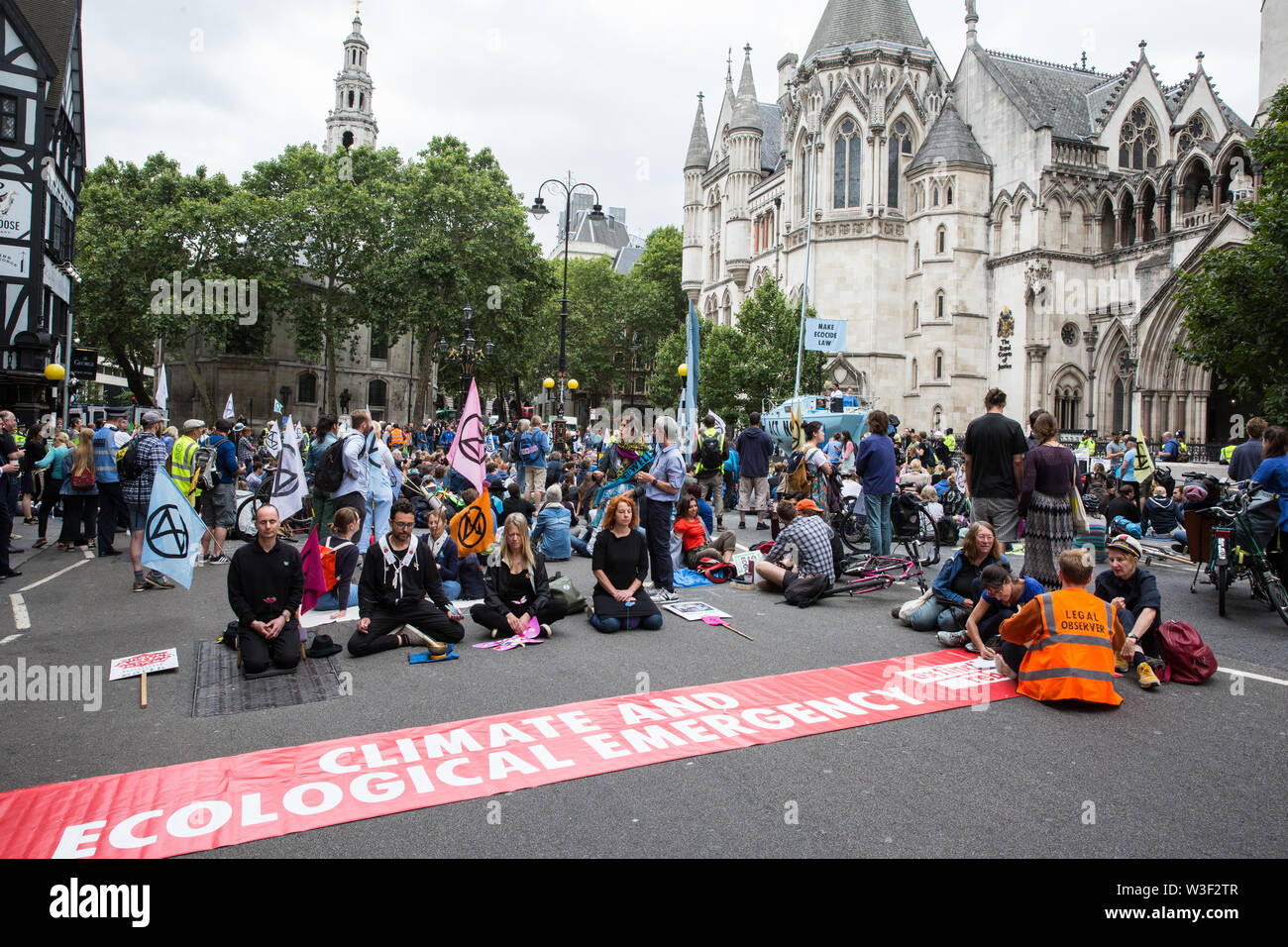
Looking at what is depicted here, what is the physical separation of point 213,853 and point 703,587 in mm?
7222

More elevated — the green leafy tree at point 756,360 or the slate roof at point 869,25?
the slate roof at point 869,25

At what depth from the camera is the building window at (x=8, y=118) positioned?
93.6 ft

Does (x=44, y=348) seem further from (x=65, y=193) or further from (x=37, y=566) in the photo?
(x=37, y=566)

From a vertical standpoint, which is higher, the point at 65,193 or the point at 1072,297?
the point at 65,193

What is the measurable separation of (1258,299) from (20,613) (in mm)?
19853

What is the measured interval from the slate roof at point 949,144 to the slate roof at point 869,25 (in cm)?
645

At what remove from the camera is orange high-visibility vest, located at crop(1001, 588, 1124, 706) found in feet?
19.5

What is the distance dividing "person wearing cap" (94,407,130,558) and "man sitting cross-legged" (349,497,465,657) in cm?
643

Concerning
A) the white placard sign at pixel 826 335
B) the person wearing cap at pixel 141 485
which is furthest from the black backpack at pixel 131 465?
the white placard sign at pixel 826 335

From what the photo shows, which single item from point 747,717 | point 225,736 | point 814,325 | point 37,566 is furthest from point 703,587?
point 814,325

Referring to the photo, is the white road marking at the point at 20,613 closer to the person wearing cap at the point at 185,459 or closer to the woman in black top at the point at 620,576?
the person wearing cap at the point at 185,459

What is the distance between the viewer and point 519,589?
318 inches

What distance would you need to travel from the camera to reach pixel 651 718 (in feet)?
19.1

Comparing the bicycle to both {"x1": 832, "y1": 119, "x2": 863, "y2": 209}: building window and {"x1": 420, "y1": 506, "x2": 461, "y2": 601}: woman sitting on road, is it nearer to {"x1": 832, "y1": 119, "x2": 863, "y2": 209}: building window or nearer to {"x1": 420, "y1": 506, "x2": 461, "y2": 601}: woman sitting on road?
{"x1": 420, "y1": 506, "x2": 461, "y2": 601}: woman sitting on road
